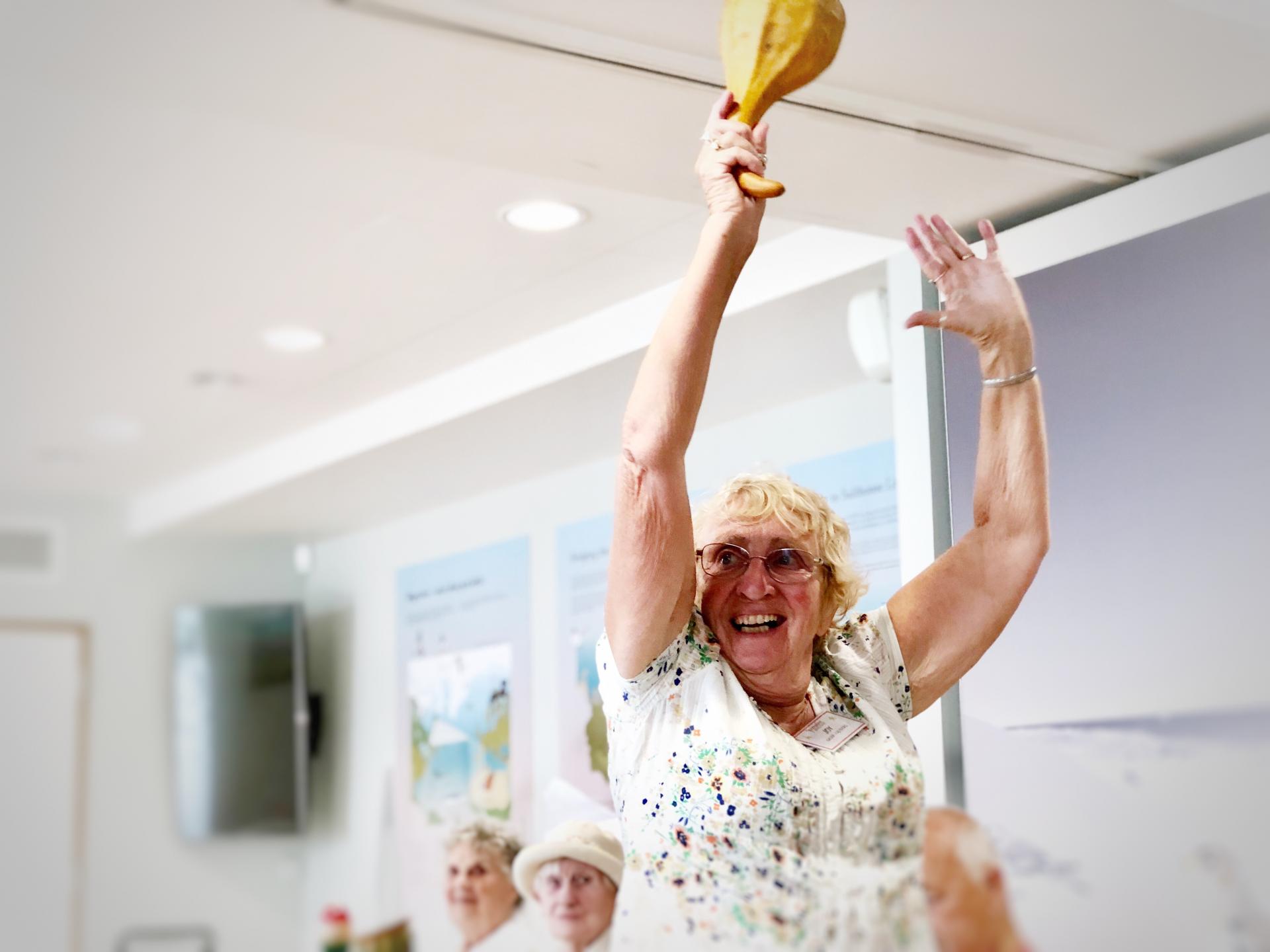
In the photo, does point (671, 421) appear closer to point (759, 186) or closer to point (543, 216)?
point (759, 186)

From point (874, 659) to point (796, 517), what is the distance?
115 mm

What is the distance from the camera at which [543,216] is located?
1.52 m

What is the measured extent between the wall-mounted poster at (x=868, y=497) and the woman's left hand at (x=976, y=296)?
0.47 meters

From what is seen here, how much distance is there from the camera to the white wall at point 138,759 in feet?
2.09

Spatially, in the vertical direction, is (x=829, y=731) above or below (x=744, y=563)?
below

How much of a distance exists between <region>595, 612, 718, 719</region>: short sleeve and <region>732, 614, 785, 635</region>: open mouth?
30 millimetres

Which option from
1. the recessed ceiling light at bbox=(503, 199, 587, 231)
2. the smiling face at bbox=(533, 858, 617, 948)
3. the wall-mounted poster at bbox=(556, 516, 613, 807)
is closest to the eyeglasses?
the recessed ceiling light at bbox=(503, 199, 587, 231)

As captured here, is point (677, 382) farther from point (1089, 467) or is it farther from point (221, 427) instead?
point (1089, 467)

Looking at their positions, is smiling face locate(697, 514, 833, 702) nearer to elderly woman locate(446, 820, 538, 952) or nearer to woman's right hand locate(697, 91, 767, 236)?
woman's right hand locate(697, 91, 767, 236)

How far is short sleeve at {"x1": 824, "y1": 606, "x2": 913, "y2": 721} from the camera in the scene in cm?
95

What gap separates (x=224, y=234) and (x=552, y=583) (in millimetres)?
725

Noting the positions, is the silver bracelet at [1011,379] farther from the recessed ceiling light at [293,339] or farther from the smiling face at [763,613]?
the recessed ceiling light at [293,339]

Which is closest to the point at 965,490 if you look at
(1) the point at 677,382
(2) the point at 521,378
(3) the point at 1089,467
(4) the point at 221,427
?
(3) the point at 1089,467

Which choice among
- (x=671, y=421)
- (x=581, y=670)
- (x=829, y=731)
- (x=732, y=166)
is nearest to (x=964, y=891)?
(x=829, y=731)
